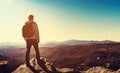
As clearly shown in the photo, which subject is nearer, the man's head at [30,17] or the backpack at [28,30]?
the man's head at [30,17]

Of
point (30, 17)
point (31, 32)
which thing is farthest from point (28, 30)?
point (30, 17)

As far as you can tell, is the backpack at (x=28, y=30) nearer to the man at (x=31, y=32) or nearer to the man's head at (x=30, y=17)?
the man at (x=31, y=32)

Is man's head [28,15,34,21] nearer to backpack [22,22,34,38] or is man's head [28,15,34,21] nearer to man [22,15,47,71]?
man [22,15,47,71]

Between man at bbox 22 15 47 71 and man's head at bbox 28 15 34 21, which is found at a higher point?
man's head at bbox 28 15 34 21

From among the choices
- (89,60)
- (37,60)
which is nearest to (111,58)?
(89,60)

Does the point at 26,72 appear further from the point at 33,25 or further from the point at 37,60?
the point at 33,25

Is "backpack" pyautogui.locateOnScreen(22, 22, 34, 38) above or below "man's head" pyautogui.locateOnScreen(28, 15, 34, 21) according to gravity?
below

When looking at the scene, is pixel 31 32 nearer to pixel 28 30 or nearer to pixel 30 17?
pixel 28 30

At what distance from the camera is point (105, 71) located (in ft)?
33.0

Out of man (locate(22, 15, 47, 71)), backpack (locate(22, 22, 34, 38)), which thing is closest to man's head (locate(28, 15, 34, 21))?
man (locate(22, 15, 47, 71))

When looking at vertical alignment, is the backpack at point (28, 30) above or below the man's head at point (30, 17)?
below

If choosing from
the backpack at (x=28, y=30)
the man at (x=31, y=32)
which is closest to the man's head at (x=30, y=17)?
the man at (x=31, y=32)

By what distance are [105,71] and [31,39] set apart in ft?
12.2

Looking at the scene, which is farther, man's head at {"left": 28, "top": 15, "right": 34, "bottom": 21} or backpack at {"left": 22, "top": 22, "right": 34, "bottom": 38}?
backpack at {"left": 22, "top": 22, "right": 34, "bottom": 38}
